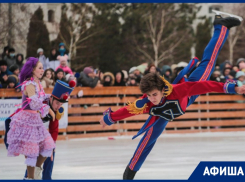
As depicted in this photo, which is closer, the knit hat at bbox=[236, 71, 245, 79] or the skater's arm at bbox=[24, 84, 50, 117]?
the skater's arm at bbox=[24, 84, 50, 117]

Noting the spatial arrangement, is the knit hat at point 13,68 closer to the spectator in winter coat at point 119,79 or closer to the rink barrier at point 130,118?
the rink barrier at point 130,118

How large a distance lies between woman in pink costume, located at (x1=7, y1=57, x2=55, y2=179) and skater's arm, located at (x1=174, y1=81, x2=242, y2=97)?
1537 mm

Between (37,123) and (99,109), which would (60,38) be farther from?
(37,123)

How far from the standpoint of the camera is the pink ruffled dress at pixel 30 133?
6.51m

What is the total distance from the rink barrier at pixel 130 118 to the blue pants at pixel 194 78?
5.28m

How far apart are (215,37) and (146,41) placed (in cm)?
2687

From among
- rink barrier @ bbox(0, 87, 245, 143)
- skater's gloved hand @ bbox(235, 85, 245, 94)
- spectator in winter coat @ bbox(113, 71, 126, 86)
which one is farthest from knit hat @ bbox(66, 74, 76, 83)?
skater's gloved hand @ bbox(235, 85, 245, 94)

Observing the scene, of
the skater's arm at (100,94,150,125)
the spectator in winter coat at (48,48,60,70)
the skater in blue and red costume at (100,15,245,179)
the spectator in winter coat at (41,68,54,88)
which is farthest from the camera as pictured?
the spectator in winter coat at (48,48,60,70)

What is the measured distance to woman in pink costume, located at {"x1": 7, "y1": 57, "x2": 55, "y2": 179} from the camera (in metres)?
6.51

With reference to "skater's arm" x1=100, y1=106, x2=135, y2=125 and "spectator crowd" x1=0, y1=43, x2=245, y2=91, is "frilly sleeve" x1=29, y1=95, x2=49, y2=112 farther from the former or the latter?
"spectator crowd" x1=0, y1=43, x2=245, y2=91

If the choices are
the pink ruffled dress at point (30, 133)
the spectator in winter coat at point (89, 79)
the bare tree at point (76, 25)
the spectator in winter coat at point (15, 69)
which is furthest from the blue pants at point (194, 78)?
the bare tree at point (76, 25)

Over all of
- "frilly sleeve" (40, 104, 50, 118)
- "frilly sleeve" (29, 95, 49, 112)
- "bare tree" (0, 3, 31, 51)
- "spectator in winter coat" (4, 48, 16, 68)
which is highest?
"bare tree" (0, 3, 31, 51)

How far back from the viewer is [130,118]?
41.6ft

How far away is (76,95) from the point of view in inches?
487
